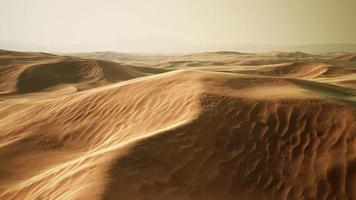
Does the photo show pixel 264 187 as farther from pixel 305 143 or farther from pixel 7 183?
pixel 7 183

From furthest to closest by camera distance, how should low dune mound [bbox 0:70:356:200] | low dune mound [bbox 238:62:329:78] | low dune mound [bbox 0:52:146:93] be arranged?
low dune mound [bbox 238:62:329:78]
low dune mound [bbox 0:52:146:93]
low dune mound [bbox 0:70:356:200]

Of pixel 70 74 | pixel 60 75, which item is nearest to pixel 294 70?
pixel 70 74

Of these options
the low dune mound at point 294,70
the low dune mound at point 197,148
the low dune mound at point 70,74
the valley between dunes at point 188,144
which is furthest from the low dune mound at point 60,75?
the low dune mound at point 197,148

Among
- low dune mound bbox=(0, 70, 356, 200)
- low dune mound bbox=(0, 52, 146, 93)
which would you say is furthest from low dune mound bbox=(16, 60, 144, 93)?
low dune mound bbox=(0, 70, 356, 200)

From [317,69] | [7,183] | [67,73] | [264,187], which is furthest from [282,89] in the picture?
[317,69]

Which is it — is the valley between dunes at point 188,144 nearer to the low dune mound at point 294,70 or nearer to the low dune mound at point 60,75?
the low dune mound at point 60,75

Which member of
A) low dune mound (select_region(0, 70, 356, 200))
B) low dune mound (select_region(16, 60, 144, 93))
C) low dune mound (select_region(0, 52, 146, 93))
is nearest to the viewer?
low dune mound (select_region(0, 70, 356, 200))

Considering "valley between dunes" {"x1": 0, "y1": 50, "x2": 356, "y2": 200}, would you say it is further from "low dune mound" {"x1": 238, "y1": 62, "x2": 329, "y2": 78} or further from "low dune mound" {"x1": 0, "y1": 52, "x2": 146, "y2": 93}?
"low dune mound" {"x1": 238, "y1": 62, "x2": 329, "y2": 78}
